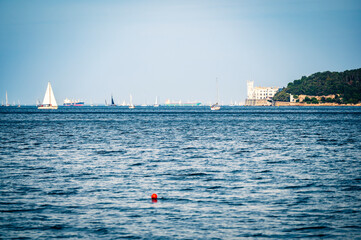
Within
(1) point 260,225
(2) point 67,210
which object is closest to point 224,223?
(1) point 260,225

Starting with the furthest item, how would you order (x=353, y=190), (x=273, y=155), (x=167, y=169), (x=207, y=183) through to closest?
(x=273, y=155) → (x=167, y=169) → (x=207, y=183) → (x=353, y=190)

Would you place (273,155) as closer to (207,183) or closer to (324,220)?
(207,183)

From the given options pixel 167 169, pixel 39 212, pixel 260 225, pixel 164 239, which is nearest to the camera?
pixel 164 239

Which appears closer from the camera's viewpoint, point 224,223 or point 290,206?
point 224,223

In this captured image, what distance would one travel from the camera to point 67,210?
21938 mm

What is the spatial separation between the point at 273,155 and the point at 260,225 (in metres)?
26.5

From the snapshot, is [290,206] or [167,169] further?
[167,169]

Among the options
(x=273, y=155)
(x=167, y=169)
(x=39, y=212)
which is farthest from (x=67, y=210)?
(x=273, y=155)

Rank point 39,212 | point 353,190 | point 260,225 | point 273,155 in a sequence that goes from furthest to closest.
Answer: point 273,155, point 353,190, point 39,212, point 260,225

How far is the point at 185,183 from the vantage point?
29.0 m

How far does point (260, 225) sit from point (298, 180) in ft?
38.2

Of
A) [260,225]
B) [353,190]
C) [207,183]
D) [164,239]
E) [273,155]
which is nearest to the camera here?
[164,239]

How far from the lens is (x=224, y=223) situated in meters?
19.6

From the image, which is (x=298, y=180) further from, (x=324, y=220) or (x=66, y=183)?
(x=66, y=183)
